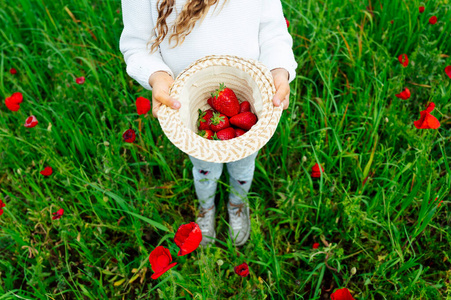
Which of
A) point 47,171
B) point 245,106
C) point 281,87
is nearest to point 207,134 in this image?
point 245,106

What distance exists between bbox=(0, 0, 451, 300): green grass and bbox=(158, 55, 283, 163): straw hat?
353 millimetres

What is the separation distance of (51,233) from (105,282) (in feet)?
1.14

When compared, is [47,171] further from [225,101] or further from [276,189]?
[276,189]

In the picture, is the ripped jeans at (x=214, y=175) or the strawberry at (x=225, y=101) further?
the ripped jeans at (x=214, y=175)

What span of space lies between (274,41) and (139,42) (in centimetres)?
48

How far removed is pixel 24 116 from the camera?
1654 mm

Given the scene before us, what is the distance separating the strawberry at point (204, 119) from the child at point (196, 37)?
0.18 metres

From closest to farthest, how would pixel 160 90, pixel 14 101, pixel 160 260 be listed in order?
pixel 160 260 → pixel 160 90 → pixel 14 101

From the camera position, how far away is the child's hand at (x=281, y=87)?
91 centimetres

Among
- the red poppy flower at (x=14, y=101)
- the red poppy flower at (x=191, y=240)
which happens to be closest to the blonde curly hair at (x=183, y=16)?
the red poppy flower at (x=191, y=240)

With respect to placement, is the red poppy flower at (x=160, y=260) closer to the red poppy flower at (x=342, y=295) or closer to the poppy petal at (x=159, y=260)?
the poppy petal at (x=159, y=260)

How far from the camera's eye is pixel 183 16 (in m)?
0.94

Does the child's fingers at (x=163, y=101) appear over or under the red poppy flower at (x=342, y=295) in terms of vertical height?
over

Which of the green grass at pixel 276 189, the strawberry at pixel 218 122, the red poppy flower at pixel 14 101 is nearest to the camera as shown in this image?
the strawberry at pixel 218 122
